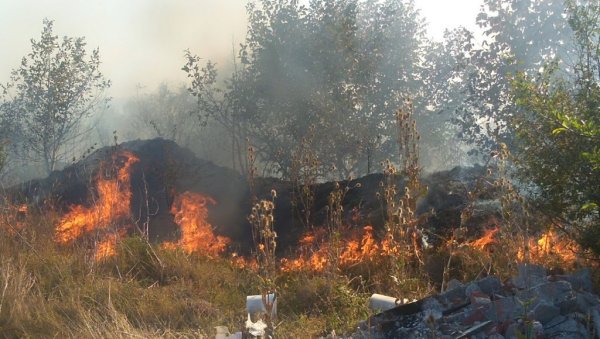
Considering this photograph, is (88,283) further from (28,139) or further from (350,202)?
(28,139)

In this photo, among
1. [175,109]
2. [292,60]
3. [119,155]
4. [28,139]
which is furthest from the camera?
[175,109]

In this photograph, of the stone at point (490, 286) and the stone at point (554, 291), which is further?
the stone at point (490, 286)

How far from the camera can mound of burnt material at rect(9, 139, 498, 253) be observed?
27.6ft

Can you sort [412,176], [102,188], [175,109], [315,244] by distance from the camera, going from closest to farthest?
[412,176], [315,244], [102,188], [175,109]

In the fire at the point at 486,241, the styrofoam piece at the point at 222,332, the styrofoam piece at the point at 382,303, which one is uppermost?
the fire at the point at 486,241

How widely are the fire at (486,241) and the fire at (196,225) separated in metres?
3.42

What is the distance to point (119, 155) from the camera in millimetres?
11031

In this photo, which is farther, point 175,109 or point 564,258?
point 175,109

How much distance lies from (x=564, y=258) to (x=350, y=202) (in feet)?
14.4

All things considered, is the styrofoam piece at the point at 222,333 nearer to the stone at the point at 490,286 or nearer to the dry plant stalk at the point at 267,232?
the dry plant stalk at the point at 267,232

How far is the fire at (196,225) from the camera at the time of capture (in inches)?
327

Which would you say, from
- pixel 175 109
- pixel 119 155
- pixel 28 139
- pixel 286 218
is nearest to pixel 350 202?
pixel 286 218

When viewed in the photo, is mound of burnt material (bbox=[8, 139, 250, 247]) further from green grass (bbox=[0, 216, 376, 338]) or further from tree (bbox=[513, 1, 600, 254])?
tree (bbox=[513, 1, 600, 254])

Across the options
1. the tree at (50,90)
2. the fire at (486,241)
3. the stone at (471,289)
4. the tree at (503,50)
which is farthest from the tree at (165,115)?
the stone at (471,289)
